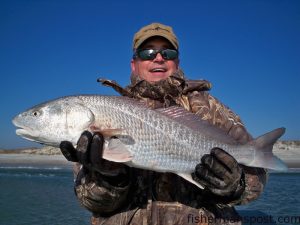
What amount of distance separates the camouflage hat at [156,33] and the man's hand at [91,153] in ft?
5.51

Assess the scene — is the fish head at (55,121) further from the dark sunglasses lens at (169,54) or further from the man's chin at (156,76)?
the dark sunglasses lens at (169,54)

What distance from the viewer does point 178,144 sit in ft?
12.9

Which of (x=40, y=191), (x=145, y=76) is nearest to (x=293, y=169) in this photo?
(x=40, y=191)

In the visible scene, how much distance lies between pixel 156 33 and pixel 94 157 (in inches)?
75.0

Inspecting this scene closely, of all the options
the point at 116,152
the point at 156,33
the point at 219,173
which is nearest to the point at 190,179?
the point at 219,173

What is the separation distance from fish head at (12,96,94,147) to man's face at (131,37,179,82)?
1.15 metres

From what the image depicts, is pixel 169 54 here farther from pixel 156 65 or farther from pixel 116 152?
pixel 116 152

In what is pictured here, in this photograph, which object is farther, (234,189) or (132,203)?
(132,203)

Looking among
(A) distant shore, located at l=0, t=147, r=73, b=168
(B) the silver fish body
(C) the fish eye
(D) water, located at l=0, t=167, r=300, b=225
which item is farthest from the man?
(A) distant shore, located at l=0, t=147, r=73, b=168

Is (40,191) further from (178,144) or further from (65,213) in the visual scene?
(178,144)

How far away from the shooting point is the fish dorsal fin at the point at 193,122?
4023 millimetres

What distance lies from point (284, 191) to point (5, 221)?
10226 millimetres

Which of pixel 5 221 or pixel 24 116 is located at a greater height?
pixel 24 116

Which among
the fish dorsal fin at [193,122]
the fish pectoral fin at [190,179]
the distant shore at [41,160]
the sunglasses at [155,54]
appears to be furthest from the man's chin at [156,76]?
the distant shore at [41,160]
